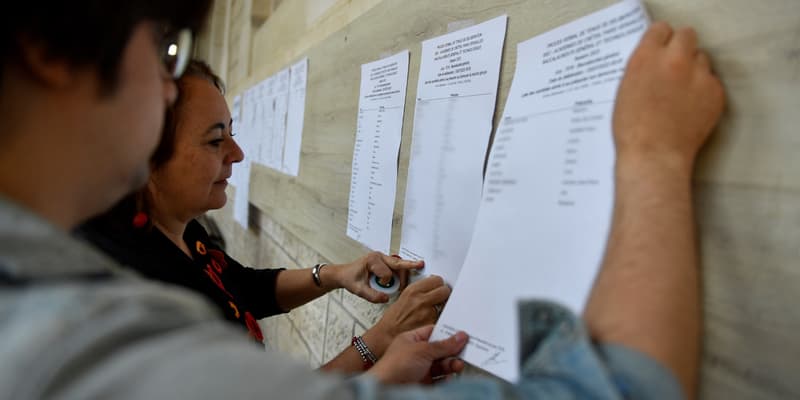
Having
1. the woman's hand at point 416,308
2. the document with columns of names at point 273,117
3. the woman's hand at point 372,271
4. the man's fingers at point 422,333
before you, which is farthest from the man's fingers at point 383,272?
the document with columns of names at point 273,117

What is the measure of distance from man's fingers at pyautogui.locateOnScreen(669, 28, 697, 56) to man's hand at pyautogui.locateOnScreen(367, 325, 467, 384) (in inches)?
17.9

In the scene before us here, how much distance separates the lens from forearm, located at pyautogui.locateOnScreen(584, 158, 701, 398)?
40cm

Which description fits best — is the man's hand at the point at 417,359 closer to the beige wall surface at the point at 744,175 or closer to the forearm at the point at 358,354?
the forearm at the point at 358,354

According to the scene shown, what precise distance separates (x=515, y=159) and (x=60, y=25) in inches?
20.4

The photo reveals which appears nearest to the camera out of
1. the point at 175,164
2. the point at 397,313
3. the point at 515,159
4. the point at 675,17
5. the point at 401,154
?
the point at 675,17

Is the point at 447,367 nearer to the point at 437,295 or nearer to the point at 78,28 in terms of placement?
the point at 437,295

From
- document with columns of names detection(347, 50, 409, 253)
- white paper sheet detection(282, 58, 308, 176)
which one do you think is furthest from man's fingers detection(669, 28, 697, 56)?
white paper sheet detection(282, 58, 308, 176)

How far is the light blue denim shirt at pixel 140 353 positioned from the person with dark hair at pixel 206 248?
416 millimetres

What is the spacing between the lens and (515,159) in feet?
2.16

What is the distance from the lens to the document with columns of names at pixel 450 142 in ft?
2.46

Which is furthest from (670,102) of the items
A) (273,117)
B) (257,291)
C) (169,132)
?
(273,117)

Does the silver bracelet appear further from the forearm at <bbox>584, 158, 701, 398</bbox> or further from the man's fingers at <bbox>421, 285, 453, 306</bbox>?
the forearm at <bbox>584, 158, 701, 398</bbox>

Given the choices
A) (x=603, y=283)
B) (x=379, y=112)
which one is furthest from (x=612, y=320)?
(x=379, y=112)

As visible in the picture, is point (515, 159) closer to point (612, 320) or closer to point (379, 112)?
point (612, 320)
